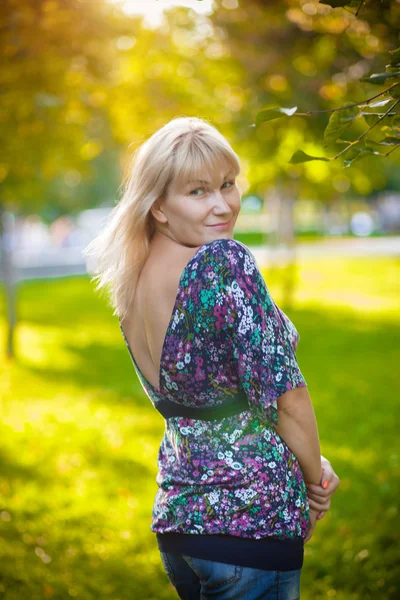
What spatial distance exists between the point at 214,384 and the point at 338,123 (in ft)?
2.45

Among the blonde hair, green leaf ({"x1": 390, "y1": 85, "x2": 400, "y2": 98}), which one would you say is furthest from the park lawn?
green leaf ({"x1": 390, "y1": 85, "x2": 400, "y2": 98})

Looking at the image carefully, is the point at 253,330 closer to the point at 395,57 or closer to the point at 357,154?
the point at 357,154

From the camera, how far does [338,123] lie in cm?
177

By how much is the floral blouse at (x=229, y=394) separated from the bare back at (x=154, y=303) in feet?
0.19

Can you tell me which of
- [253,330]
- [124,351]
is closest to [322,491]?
[253,330]

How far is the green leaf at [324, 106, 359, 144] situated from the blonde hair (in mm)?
270

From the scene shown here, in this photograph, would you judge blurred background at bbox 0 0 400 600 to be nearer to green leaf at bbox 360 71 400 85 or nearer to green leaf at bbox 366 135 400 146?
green leaf at bbox 366 135 400 146

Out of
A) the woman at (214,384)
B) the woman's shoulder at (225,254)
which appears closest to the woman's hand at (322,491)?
the woman at (214,384)

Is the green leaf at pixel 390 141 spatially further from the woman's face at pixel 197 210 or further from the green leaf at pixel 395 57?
the woman's face at pixel 197 210

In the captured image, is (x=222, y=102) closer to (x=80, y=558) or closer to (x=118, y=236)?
(x=80, y=558)

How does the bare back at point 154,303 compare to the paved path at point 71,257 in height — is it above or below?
above

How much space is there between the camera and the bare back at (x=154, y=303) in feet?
5.82

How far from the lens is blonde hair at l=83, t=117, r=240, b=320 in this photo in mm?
1820

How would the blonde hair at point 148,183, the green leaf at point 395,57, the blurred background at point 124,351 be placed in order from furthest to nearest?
the blurred background at point 124,351
the blonde hair at point 148,183
the green leaf at point 395,57
